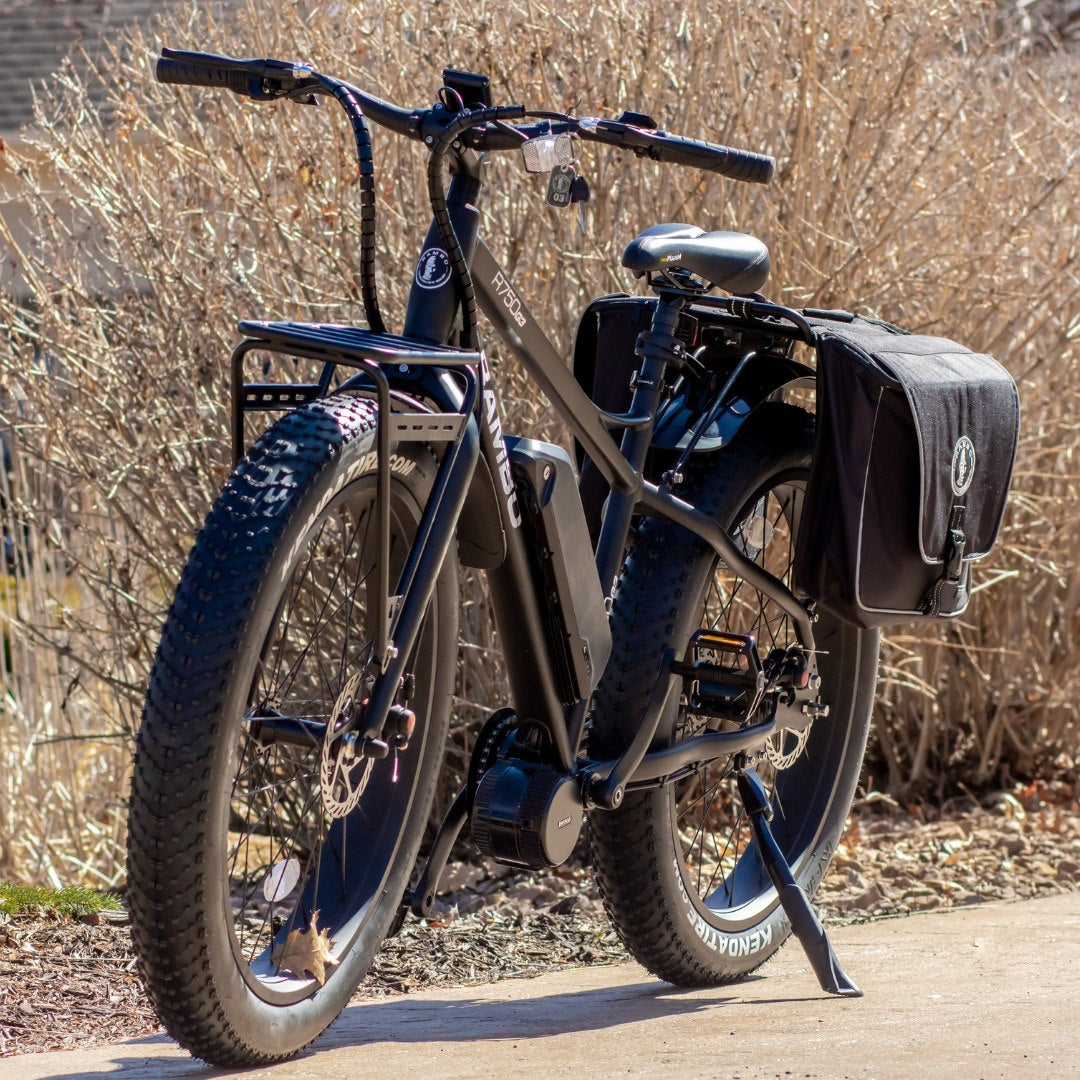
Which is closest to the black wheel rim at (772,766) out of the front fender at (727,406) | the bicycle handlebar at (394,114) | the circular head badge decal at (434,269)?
the front fender at (727,406)

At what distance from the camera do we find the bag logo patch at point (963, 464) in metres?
3.20

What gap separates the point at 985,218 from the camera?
5.05 m

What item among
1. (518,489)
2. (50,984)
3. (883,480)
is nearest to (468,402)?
(518,489)

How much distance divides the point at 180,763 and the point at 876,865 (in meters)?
3.10

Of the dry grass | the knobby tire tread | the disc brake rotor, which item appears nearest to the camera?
the knobby tire tread

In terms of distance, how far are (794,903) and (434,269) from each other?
1506 millimetres

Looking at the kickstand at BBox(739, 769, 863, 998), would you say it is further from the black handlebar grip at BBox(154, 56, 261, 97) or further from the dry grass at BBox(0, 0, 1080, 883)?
the black handlebar grip at BBox(154, 56, 261, 97)

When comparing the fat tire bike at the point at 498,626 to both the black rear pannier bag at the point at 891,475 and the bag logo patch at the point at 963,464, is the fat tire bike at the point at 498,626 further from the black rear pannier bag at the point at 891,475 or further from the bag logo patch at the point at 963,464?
the bag logo patch at the point at 963,464

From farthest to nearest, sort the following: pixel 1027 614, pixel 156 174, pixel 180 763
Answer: pixel 1027 614 → pixel 156 174 → pixel 180 763

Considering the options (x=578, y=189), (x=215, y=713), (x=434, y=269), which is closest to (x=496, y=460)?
(x=434, y=269)

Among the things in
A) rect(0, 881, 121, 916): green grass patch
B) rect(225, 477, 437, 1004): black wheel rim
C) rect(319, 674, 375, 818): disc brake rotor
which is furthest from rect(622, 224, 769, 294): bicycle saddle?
rect(0, 881, 121, 916): green grass patch

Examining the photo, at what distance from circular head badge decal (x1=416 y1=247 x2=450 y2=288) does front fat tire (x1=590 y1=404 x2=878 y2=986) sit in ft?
2.66

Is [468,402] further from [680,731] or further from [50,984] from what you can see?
[50,984]

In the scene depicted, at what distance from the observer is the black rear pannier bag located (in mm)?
3057
